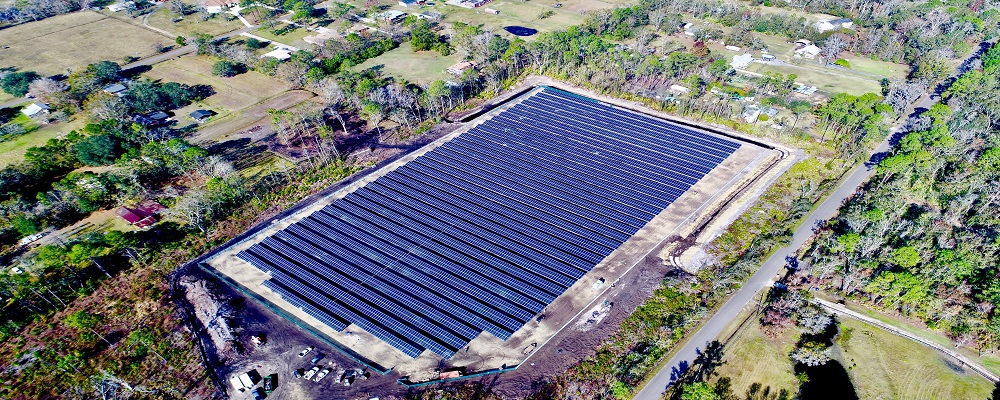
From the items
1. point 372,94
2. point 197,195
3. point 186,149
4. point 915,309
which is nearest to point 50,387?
point 197,195

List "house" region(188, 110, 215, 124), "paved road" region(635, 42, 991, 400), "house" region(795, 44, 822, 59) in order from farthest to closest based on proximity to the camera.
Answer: "house" region(795, 44, 822, 59) → "house" region(188, 110, 215, 124) → "paved road" region(635, 42, 991, 400)

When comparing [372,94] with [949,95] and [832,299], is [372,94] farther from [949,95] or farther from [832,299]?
[949,95]

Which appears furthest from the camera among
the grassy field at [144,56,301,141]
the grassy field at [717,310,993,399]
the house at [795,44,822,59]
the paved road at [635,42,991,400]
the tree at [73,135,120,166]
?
the house at [795,44,822,59]

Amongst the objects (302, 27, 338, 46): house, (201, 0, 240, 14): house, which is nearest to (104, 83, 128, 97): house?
(302, 27, 338, 46): house

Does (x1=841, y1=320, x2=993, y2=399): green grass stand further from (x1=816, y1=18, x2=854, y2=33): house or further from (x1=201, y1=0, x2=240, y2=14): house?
(x1=201, y1=0, x2=240, y2=14): house

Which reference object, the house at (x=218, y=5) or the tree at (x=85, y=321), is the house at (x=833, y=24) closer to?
the tree at (x=85, y=321)
